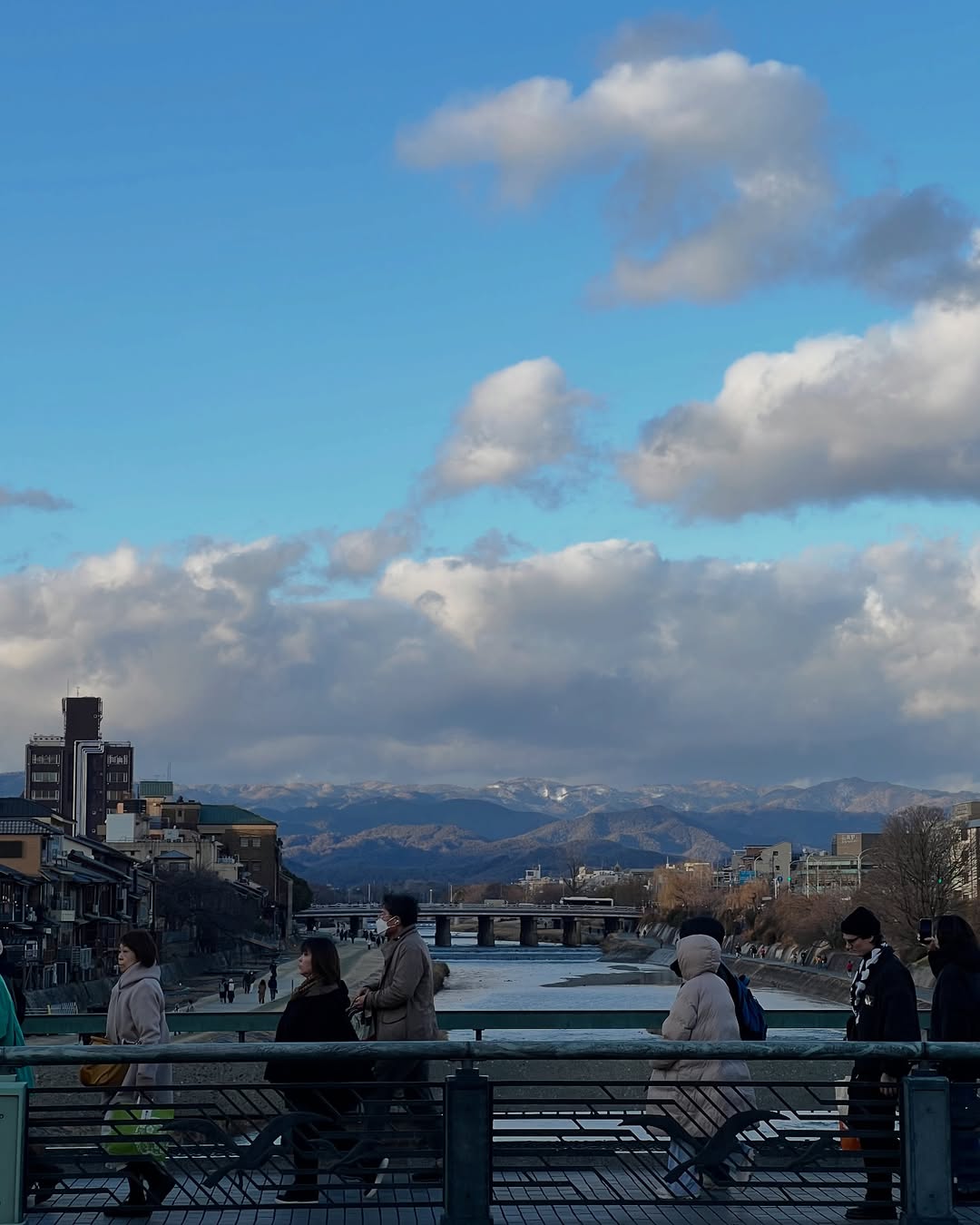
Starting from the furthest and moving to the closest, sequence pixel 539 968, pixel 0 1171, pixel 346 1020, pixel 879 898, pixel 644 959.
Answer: pixel 644 959 < pixel 539 968 < pixel 879 898 < pixel 346 1020 < pixel 0 1171

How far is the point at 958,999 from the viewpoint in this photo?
34.0ft

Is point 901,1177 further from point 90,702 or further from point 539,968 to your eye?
point 90,702

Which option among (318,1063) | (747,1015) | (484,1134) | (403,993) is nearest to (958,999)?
(747,1015)

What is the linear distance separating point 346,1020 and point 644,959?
16864cm

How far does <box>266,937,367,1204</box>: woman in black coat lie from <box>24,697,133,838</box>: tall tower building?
17299cm

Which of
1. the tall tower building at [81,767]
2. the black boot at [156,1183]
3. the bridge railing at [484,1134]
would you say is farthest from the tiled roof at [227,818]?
the bridge railing at [484,1134]

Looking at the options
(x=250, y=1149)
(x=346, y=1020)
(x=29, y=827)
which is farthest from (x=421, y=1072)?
(x=29, y=827)

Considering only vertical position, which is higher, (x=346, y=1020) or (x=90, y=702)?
(x=90, y=702)

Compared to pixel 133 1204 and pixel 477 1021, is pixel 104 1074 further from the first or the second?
pixel 477 1021

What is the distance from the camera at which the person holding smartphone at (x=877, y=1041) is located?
919cm

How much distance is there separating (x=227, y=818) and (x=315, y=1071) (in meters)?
174

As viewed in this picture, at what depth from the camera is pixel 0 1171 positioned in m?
8.55

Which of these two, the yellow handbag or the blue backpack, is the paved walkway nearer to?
the yellow handbag

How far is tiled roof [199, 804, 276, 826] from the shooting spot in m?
177
